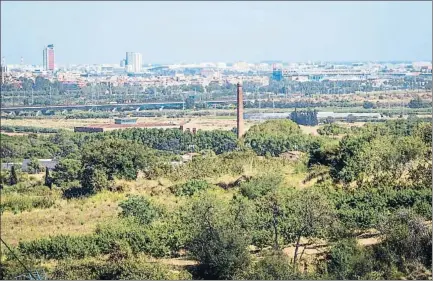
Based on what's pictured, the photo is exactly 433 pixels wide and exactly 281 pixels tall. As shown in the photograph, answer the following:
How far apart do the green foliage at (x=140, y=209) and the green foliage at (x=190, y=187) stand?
274 millimetres

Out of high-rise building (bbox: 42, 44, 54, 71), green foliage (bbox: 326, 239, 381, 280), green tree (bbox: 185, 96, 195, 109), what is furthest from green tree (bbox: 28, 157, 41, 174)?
green foliage (bbox: 326, 239, 381, 280)

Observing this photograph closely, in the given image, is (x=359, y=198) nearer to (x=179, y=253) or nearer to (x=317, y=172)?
(x=317, y=172)

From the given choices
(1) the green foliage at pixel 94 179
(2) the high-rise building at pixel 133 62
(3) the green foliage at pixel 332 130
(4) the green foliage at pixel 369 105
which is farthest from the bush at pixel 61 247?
(4) the green foliage at pixel 369 105

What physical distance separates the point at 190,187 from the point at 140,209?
48cm

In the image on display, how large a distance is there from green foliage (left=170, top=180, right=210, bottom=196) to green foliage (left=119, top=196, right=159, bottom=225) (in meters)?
0.27

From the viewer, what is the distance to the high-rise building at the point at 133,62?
19.7ft

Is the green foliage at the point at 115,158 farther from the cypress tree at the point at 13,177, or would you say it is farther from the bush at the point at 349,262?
the bush at the point at 349,262

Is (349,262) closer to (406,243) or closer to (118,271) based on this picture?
Answer: (406,243)

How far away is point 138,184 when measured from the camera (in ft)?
20.6

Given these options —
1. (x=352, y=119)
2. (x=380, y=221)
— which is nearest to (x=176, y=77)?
(x=352, y=119)

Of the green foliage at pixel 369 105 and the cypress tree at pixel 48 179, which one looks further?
the green foliage at pixel 369 105

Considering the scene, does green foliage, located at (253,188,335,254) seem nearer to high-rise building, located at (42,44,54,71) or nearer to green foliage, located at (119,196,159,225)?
green foliage, located at (119,196,159,225)

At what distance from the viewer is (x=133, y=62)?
615 centimetres

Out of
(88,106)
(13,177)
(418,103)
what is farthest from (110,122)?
(418,103)
